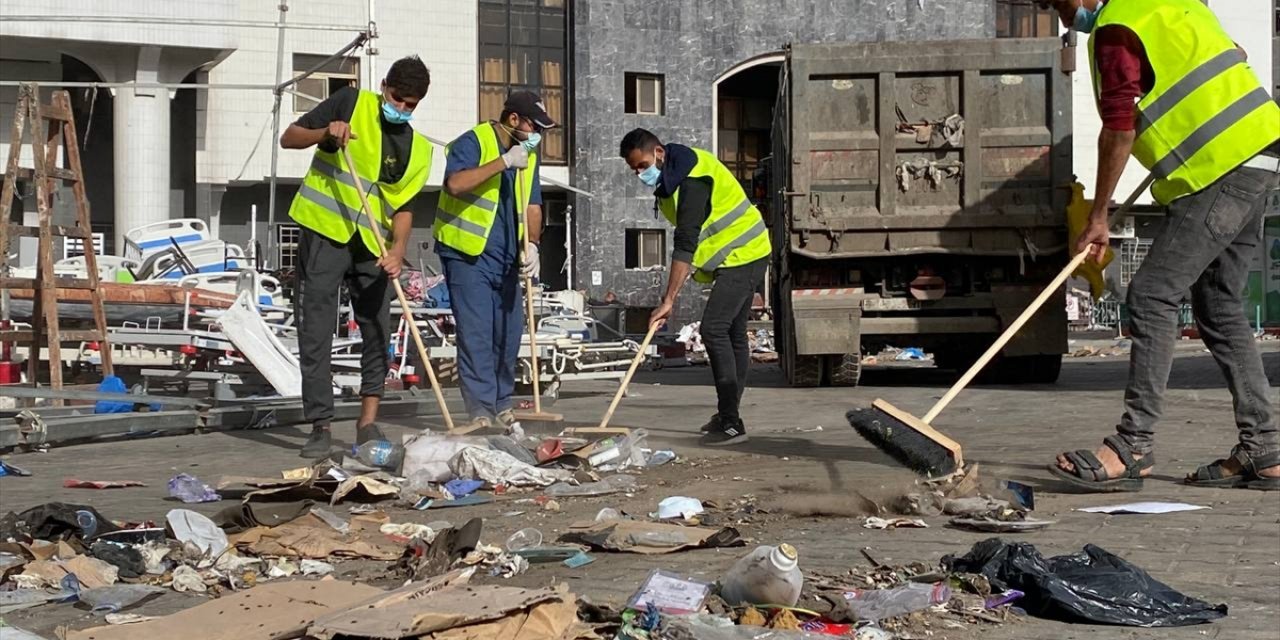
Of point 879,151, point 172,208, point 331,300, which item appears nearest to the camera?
point 331,300

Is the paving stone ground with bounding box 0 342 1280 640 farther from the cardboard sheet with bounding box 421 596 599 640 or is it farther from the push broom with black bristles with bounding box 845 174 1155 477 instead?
the cardboard sheet with bounding box 421 596 599 640

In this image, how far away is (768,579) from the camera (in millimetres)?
3818

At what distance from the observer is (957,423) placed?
963cm

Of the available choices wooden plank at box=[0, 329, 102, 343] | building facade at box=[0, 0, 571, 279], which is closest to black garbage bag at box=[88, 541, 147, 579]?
wooden plank at box=[0, 329, 102, 343]

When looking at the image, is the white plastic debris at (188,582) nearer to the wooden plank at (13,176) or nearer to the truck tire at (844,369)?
the wooden plank at (13,176)

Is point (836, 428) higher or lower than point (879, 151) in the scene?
lower

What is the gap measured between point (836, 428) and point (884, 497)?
11.7 ft

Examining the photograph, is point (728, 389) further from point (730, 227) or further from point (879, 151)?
point (879, 151)

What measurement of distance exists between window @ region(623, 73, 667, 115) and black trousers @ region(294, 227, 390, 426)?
25.2 metres

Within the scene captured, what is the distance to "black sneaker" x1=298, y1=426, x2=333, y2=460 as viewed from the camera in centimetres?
772

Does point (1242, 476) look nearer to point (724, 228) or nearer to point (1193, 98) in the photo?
point (1193, 98)

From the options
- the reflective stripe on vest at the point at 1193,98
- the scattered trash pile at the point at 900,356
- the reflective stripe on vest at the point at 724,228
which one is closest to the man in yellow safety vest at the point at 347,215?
the reflective stripe on vest at the point at 724,228

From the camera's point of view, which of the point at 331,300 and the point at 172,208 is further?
the point at 172,208

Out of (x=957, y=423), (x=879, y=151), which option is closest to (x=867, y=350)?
(x=879, y=151)
